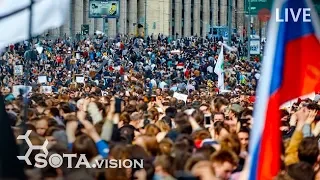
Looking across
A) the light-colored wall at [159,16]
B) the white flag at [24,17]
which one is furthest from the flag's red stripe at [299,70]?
the light-colored wall at [159,16]

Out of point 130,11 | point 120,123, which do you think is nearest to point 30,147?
point 120,123

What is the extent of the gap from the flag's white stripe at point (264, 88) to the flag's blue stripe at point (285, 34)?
0.11 ft

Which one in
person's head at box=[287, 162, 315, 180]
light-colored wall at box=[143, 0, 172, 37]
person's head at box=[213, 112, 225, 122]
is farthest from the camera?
light-colored wall at box=[143, 0, 172, 37]

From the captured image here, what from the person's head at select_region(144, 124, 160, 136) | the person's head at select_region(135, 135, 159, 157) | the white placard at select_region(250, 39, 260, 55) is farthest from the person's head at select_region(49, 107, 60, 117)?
the white placard at select_region(250, 39, 260, 55)

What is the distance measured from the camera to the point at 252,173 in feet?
20.3

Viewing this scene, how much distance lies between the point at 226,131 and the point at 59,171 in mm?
2581

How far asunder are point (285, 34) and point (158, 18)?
84477 millimetres

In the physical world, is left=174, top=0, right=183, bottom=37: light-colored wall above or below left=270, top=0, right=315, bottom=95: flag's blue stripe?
above

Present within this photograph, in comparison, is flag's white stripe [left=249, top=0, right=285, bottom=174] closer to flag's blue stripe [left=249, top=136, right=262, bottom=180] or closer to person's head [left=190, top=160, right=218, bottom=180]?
flag's blue stripe [left=249, top=136, right=262, bottom=180]

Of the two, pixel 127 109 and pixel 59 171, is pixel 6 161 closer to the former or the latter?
pixel 59 171

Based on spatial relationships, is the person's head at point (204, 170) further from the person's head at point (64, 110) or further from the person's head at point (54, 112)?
the person's head at point (64, 110)

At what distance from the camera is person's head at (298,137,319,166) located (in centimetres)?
792

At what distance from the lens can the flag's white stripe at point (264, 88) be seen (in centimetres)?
620

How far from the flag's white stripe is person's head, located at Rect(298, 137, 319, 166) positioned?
1630 millimetres
